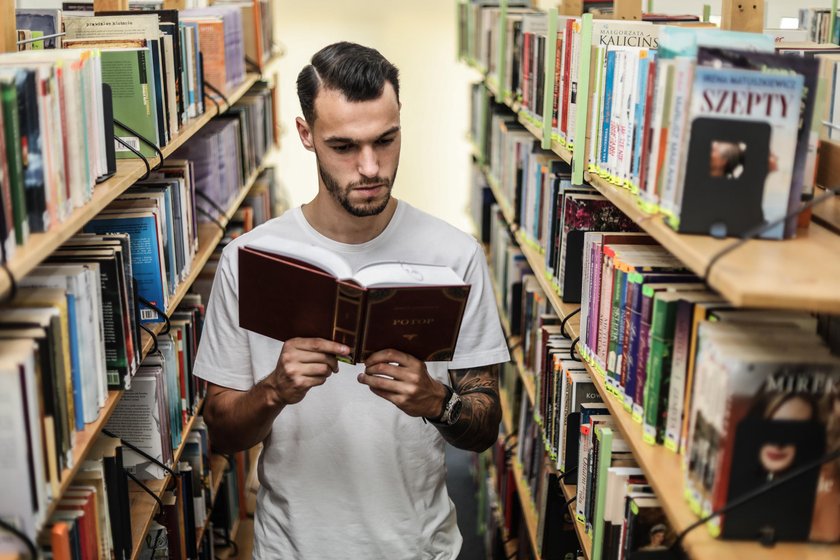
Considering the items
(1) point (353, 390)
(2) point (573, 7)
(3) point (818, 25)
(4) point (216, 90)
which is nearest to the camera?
(1) point (353, 390)

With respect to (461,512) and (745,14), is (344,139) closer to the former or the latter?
(745,14)

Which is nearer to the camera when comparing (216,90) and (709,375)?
(709,375)

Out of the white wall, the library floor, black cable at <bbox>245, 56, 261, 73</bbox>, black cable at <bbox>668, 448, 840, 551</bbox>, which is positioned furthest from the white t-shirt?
the white wall

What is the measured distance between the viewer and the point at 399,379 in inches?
61.7

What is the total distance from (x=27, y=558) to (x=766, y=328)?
1109mm

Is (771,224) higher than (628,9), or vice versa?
(628,9)

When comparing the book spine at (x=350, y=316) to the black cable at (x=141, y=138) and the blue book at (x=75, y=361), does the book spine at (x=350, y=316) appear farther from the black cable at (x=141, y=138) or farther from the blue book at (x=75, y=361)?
the black cable at (x=141, y=138)

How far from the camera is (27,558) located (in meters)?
1.23

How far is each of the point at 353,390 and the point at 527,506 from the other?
1.09m

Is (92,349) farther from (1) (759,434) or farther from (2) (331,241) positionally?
(1) (759,434)

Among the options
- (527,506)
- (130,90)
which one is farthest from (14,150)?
(527,506)

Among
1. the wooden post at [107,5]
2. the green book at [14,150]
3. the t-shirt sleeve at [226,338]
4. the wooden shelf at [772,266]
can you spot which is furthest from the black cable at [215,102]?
the wooden shelf at [772,266]

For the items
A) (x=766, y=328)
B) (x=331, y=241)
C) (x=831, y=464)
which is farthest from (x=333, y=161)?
(x=831, y=464)

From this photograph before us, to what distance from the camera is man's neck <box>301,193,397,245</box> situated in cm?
184
